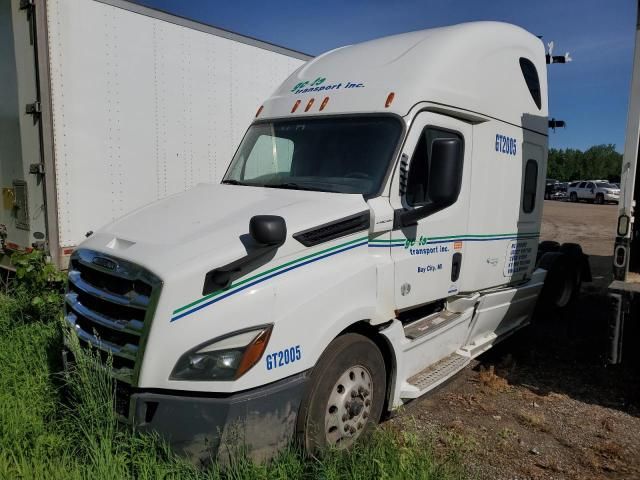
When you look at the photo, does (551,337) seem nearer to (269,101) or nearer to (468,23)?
(468,23)


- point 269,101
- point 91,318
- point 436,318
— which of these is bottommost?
point 436,318

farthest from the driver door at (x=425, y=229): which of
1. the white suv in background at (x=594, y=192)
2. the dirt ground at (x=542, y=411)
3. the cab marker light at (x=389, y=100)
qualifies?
the white suv in background at (x=594, y=192)

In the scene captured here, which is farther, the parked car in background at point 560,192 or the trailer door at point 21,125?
the parked car in background at point 560,192

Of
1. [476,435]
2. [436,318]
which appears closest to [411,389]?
[476,435]

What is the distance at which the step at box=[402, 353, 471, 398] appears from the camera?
4.05 meters

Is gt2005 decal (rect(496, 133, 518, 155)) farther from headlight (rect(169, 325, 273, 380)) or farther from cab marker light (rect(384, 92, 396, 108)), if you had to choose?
headlight (rect(169, 325, 273, 380))

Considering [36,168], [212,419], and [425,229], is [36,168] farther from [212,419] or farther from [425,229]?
[425,229]

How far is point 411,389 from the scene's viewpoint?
4020 mm

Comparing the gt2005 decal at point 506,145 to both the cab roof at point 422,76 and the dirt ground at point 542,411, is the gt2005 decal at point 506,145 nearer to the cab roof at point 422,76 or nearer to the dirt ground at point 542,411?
the cab roof at point 422,76

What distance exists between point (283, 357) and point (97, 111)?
14.4ft

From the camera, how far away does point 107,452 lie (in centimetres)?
300

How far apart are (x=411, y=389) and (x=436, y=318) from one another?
3.17 feet

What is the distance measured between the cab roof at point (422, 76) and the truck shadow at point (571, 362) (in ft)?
8.68

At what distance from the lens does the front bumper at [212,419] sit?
287cm
